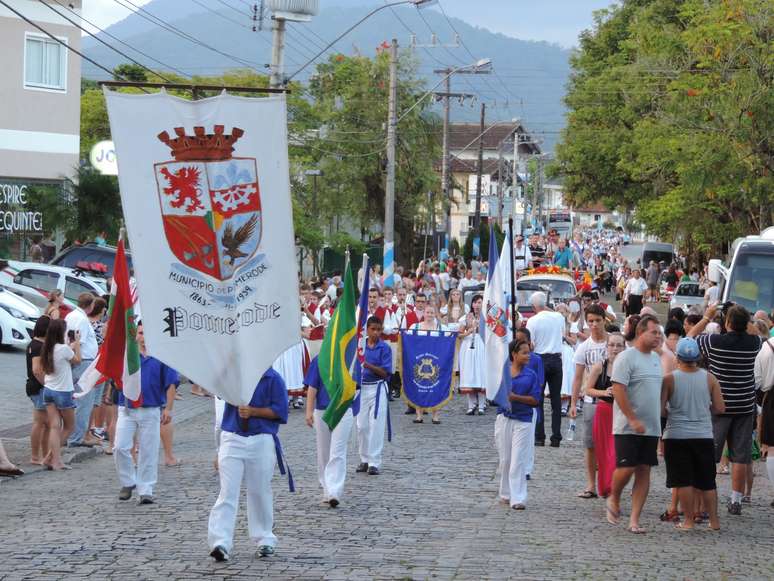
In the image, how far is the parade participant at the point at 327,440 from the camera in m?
12.1

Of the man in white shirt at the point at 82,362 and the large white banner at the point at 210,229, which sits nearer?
the large white banner at the point at 210,229

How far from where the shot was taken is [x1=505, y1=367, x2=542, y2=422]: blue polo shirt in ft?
40.3

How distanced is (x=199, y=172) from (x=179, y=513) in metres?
3.59

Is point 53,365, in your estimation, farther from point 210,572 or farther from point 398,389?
point 398,389

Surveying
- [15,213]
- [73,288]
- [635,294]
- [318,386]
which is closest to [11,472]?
[318,386]

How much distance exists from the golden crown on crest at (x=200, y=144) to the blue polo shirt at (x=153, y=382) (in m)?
3.51

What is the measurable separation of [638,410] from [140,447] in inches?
186

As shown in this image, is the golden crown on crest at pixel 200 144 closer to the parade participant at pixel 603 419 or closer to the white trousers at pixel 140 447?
the white trousers at pixel 140 447

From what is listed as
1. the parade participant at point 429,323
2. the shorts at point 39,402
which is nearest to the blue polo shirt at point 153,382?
the shorts at point 39,402

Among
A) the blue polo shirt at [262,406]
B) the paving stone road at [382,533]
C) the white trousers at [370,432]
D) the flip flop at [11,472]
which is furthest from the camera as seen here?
the white trousers at [370,432]

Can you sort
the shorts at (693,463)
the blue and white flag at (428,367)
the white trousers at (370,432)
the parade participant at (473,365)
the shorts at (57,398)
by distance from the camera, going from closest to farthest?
the shorts at (693,463)
the white trousers at (370,432)
the shorts at (57,398)
the blue and white flag at (428,367)
the parade participant at (473,365)

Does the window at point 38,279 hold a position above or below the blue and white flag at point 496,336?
above

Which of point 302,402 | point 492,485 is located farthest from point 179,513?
point 302,402

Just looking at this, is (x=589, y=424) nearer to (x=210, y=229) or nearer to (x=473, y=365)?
(x=210, y=229)
